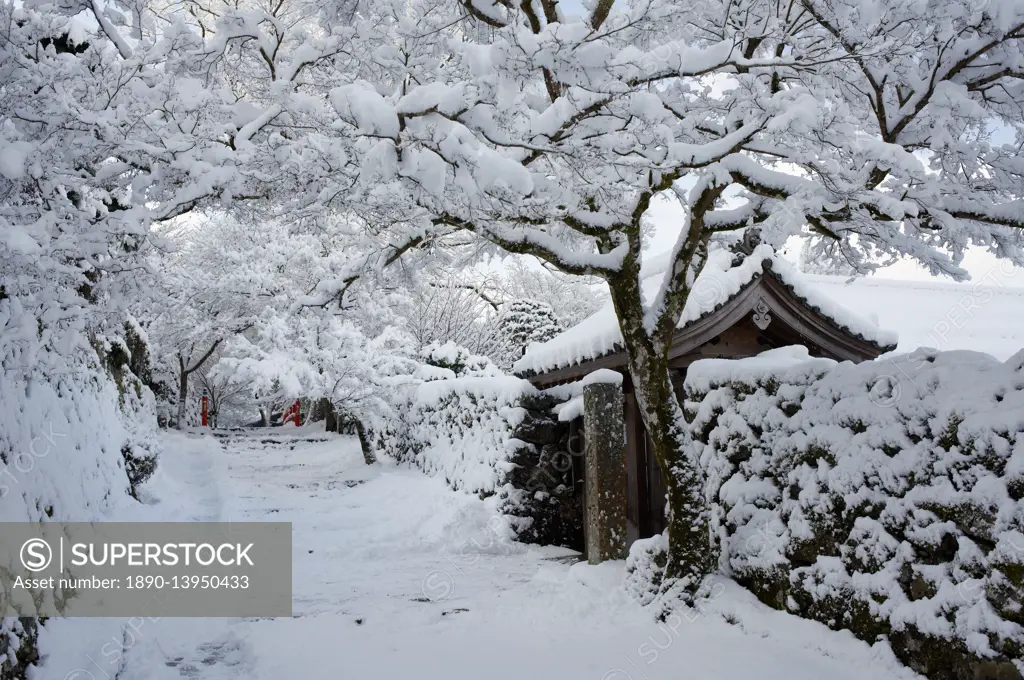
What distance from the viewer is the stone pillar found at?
6.92 m

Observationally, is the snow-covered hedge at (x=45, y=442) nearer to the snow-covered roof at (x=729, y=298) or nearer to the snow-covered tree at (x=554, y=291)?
the snow-covered roof at (x=729, y=298)

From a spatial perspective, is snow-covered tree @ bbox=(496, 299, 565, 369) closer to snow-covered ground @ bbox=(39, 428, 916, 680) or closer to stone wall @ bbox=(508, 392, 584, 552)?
stone wall @ bbox=(508, 392, 584, 552)

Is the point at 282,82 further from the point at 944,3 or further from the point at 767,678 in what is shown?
the point at 767,678

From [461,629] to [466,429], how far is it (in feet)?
19.4

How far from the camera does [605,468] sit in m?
7.00

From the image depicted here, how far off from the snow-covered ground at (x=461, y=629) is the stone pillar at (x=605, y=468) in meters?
0.45

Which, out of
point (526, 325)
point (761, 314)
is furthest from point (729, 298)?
point (526, 325)

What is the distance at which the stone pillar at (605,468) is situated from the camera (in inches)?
272

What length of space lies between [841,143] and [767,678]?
3.48 m

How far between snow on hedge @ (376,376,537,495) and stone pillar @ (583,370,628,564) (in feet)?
6.30

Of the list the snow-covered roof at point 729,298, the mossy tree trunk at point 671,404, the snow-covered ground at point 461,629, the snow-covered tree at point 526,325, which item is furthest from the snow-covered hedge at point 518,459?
the snow-covered tree at point 526,325

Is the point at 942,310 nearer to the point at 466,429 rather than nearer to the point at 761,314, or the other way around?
the point at 761,314

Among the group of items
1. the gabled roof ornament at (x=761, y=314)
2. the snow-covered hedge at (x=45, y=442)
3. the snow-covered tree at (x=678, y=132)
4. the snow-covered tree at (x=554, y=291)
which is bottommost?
the snow-covered hedge at (x=45, y=442)

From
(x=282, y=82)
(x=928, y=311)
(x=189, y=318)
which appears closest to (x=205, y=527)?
(x=282, y=82)
